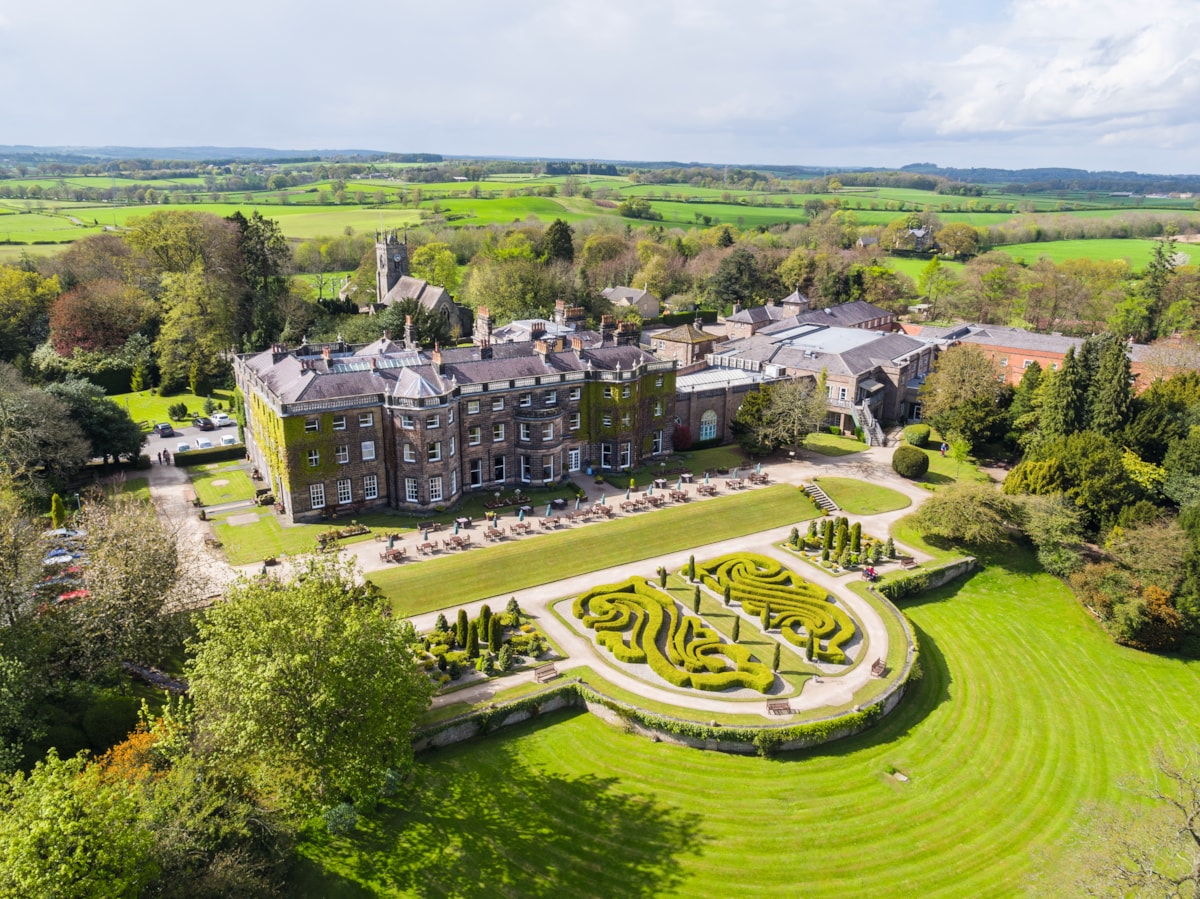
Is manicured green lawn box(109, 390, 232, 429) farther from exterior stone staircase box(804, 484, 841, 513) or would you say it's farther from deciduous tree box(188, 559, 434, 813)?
exterior stone staircase box(804, 484, 841, 513)

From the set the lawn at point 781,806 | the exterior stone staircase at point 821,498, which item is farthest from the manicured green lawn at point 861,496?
the lawn at point 781,806

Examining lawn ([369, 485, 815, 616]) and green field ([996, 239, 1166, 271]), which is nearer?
lawn ([369, 485, 815, 616])

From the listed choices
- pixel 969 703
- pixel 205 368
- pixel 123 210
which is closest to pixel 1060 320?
pixel 969 703

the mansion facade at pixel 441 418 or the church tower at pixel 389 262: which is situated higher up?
the church tower at pixel 389 262

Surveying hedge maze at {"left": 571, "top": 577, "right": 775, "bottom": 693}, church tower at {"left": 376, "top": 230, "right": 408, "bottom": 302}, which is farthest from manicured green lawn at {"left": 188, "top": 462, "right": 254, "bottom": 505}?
church tower at {"left": 376, "top": 230, "right": 408, "bottom": 302}

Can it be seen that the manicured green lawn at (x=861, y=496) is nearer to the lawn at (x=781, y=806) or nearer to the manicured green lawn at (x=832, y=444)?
the manicured green lawn at (x=832, y=444)

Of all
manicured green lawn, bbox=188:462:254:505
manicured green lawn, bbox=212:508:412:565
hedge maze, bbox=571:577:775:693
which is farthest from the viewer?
manicured green lawn, bbox=188:462:254:505
